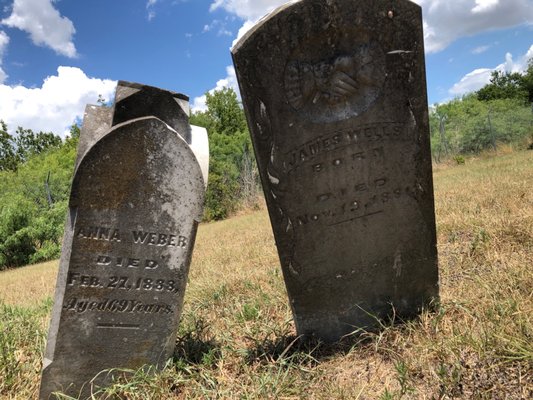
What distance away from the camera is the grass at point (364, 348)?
203cm

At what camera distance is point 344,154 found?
2578 millimetres

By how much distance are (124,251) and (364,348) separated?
1592mm

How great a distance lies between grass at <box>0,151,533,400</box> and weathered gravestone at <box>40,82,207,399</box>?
0.23m

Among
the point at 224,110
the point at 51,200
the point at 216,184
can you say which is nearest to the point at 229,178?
the point at 216,184

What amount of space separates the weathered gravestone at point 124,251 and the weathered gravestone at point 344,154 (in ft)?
1.81

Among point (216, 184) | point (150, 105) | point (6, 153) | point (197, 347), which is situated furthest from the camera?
point (6, 153)

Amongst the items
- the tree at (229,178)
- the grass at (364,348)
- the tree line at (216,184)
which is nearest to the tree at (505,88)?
the tree line at (216,184)

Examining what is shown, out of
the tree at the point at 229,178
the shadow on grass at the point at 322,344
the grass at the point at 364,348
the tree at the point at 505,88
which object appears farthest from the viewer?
the tree at the point at 505,88

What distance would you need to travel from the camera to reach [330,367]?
98.6 inches

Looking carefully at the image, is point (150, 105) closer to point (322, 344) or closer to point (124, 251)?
point (124, 251)

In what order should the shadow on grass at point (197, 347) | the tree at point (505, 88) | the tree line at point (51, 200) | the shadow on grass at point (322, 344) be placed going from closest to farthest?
the shadow on grass at point (322, 344) → the shadow on grass at point (197, 347) → the tree line at point (51, 200) → the tree at point (505, 88)

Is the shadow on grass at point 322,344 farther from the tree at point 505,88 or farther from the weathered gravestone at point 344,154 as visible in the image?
the tree at point 505,88

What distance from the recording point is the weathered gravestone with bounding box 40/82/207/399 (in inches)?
92.7

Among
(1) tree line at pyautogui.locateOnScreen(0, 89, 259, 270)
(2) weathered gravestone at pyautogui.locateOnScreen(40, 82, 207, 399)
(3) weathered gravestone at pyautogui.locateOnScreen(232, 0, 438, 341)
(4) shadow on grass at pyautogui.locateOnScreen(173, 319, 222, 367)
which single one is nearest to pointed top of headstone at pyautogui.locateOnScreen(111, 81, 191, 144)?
(2) weathered gravestone at pyautogui.locateOnScreen(40, 82, 207, 399)
